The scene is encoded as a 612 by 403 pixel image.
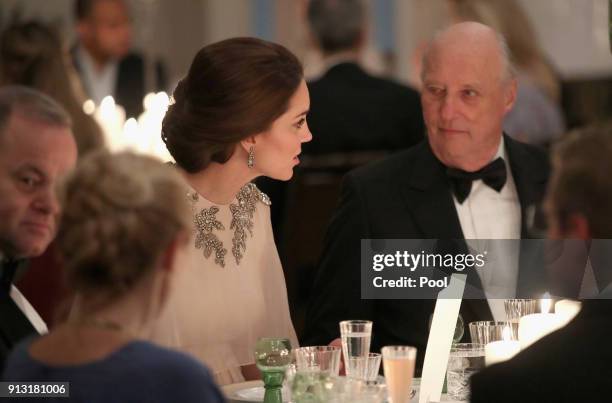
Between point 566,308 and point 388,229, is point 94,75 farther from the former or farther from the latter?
point 566,308

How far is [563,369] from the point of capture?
2230 mm

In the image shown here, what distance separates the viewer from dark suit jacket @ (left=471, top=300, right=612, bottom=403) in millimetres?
2232

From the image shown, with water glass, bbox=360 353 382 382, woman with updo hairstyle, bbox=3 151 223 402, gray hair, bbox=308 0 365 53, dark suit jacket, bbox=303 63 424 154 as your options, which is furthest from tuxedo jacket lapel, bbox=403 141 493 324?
gray hair, bbox=308 0 365 53

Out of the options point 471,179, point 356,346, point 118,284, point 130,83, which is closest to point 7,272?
point 356,346

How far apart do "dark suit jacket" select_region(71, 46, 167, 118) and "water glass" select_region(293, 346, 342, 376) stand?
5803 millimetres

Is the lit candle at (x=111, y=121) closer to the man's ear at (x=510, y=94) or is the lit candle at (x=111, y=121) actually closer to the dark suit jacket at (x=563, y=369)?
the man's ear at (x=510, y=94)

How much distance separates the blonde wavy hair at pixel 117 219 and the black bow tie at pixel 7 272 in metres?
0.93

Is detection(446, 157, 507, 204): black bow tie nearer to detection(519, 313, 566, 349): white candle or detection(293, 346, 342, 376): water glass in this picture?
detection(519, 313, 566, 349): white candle

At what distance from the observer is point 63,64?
5.77m

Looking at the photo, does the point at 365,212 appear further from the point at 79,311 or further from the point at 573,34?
the point at 573,34

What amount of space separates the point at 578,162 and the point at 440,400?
98 cm

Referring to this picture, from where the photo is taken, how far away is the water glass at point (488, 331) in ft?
9.84

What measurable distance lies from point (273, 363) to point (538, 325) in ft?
2.18

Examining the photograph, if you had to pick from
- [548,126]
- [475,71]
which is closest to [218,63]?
[475,71]
